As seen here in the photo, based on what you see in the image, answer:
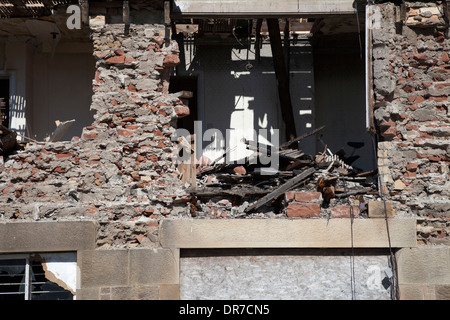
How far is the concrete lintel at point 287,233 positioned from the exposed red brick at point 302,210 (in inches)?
3.7

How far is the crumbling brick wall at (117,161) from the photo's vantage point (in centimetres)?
786

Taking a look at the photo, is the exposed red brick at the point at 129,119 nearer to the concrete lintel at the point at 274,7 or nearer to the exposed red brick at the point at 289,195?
the concrete lintel at the point at 274,7

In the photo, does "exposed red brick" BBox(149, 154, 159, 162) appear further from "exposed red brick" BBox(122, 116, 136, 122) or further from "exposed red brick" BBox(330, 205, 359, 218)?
"exposed red brick" BBox(330, 205, 359, 218)

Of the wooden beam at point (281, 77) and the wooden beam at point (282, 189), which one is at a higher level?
the wooden beam at point (281, 77)

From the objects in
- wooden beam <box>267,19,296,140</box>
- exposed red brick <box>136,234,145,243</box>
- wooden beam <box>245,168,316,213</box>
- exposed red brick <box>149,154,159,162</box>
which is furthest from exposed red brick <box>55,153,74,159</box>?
wooden beam <box>267,19,296,140</box>

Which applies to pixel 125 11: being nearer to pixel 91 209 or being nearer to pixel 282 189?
pixel 91 209

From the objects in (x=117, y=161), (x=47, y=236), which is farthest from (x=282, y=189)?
(x=47, y=236)

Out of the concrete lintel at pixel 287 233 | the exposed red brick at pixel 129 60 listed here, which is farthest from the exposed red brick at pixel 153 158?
the exposed red brick at pixel 129 60

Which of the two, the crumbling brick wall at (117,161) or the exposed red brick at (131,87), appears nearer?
the crumbling brick wall at (117,161)

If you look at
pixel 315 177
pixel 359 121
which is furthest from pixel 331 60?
pixel 315 177

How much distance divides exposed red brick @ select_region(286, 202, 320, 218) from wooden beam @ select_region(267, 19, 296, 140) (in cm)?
183

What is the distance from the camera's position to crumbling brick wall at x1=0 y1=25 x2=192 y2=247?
25.8 feet

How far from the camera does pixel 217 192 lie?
8039mm

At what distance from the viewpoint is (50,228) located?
7.72 meters
